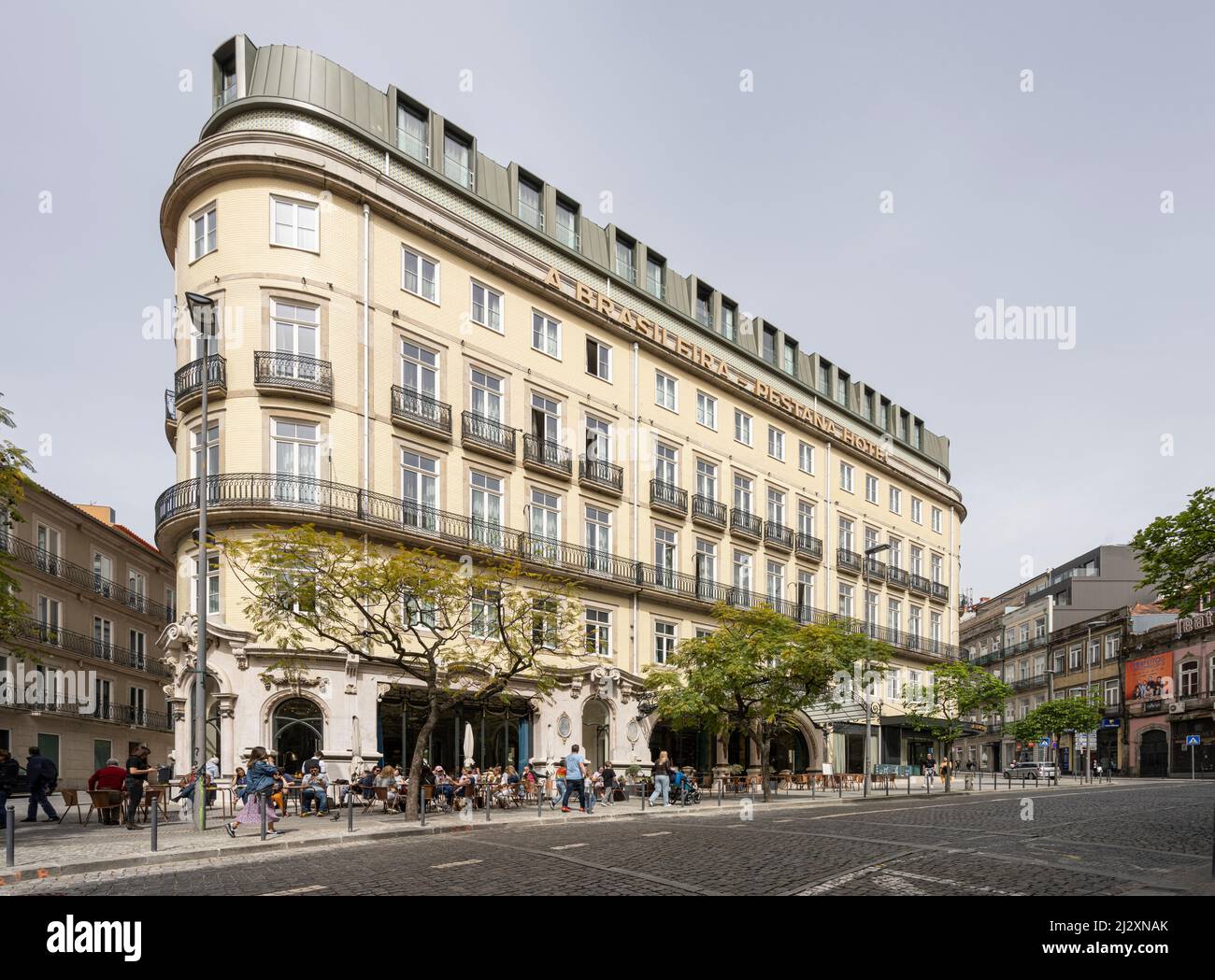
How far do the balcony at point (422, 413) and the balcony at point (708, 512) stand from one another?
1379 centimetres

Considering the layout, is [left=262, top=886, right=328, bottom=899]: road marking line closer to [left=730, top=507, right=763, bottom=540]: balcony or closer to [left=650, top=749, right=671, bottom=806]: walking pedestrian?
[left=650, top=749, right=671, bottom=806]: walking pedestrian

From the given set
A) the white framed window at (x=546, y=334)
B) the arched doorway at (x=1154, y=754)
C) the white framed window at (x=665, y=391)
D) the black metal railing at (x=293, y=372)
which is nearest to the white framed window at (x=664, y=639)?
the white framed window at (x=665, y=391)

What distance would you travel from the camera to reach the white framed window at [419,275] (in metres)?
32.4

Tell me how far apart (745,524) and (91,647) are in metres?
29.6

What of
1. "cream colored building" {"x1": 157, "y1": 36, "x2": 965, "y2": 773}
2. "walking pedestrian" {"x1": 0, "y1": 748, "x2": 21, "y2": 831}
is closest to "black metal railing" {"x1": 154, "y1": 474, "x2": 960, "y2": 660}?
"cream colored building" {"x1": 157, "y1": 36, "x2": 965, "y2": 773}

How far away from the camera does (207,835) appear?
19422 mm

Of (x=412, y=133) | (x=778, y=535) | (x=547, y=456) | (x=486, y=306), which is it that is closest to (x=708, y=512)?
(x=778, y=535)

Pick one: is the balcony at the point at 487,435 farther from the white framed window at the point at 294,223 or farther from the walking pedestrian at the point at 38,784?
the walking pedestrian at the point at 38,784

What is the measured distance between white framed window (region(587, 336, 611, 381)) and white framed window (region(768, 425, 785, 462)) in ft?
39.5

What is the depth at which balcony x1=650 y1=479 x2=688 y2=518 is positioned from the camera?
133 feet

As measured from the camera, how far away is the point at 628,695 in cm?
3756

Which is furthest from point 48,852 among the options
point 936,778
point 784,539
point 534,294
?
point 936,778

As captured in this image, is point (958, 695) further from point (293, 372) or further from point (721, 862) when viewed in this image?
point (721, 862)
